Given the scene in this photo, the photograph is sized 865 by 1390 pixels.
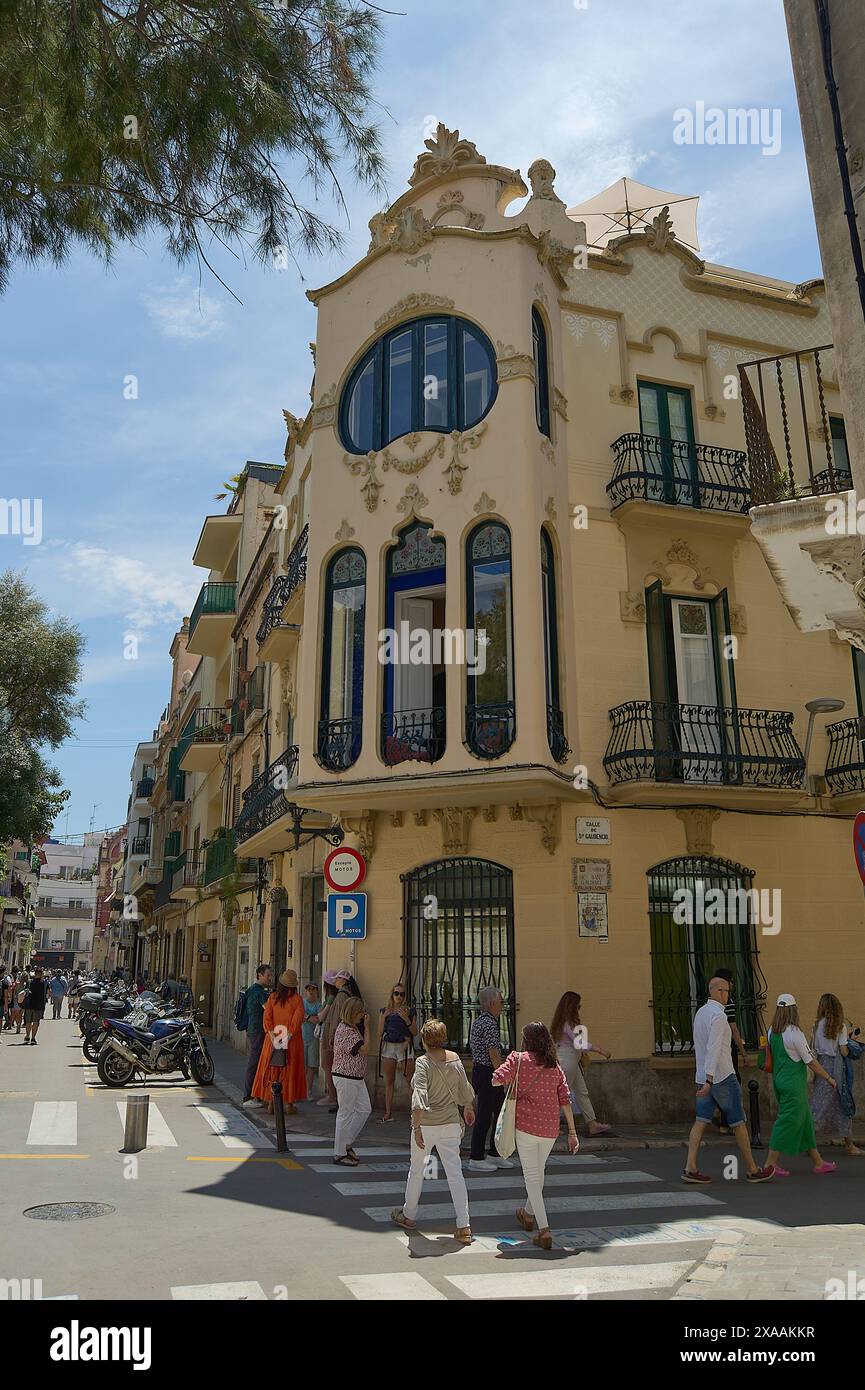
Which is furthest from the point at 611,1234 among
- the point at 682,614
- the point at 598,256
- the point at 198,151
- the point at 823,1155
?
the point at 598,256

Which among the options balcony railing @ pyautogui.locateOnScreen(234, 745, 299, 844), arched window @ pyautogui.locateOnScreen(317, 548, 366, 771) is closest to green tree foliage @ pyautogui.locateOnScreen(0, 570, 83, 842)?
balcony railing @ pyautogui.locateOnScreen(234, 745, 299, 844)

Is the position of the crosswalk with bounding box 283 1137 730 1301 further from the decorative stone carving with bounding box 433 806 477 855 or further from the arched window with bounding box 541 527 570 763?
the arched window with bounding box 541 527 570 763

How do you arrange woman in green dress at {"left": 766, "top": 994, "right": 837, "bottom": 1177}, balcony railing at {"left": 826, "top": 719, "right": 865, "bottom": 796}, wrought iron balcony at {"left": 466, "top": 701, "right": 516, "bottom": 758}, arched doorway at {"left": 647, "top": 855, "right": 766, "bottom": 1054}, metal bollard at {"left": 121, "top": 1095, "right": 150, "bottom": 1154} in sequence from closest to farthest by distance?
1. metal bollard at {"left": 121, "top": 1095, "right": 150, "bottom": 1154}
2. woman in green dress at {"left": 766, "top": 994, "right": 837, "bottom": 1177}
3. wrought iron balcony at {"left": 466, "top": 701, "right": 516, "bottom": 758}
4. arched doorway at {"left": 647, "top": 855, "right": 766, "bottom": 1054}
5. balcony railing at {"left": 826, "top": 719, "right": 865, "bottom": 796}

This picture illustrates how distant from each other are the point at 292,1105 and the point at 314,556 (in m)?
8.07

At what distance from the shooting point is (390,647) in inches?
587

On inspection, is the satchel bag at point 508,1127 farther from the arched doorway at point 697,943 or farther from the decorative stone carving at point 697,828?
the decorative stone carving at point 697,828

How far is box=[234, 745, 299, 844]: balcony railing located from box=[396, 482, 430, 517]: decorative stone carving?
172 inches

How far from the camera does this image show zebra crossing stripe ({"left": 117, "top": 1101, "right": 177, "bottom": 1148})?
35.6 ft

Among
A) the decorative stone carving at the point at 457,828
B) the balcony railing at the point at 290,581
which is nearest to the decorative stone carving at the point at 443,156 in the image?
the balcony railing at the point at 290,581

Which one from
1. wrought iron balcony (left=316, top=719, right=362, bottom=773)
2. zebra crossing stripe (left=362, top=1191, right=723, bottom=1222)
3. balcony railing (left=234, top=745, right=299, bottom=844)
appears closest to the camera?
zebra crossing stripe (left=362, top=1191, right=723, bottom=1222)

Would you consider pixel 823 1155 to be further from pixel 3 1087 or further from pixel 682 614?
pixel 3 1087

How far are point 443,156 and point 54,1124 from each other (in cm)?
1542

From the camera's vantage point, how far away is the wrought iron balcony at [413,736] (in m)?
14.0

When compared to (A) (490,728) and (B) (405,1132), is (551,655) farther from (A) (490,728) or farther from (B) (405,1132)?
(B) (405,1132)
